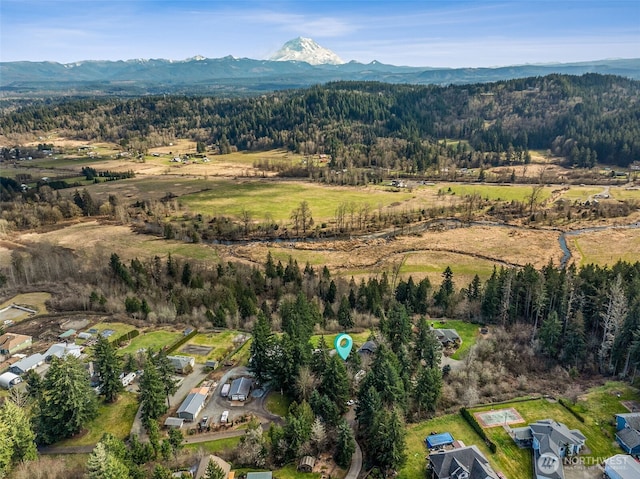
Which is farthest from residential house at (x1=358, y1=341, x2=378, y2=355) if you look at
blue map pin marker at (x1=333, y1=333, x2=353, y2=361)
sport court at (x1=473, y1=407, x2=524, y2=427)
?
sport court at (x1=473, y1=407, x2=524, y2=427)

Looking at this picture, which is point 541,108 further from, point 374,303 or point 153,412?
point 153,412

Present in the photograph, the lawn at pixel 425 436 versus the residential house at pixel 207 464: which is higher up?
the residential house at pixel 207 464

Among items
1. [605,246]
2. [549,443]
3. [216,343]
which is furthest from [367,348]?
[605,246]

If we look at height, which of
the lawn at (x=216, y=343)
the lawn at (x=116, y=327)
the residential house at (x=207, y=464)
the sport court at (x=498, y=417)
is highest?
the residential house at (x=207, y=464)

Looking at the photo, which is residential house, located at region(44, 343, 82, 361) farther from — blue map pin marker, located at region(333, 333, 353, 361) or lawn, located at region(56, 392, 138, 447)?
blue map pin marker, located at region(333, 333, 353, 361)

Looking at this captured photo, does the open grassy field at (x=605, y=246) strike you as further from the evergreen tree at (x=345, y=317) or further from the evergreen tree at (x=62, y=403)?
the evergreen tree at (x=62, y=403)

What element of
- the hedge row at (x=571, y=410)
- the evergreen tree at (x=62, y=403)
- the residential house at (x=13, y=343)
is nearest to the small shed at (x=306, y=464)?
the evergreen tree at (x=62, y=403)

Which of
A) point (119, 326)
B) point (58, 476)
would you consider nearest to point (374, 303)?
point (119, 326)
